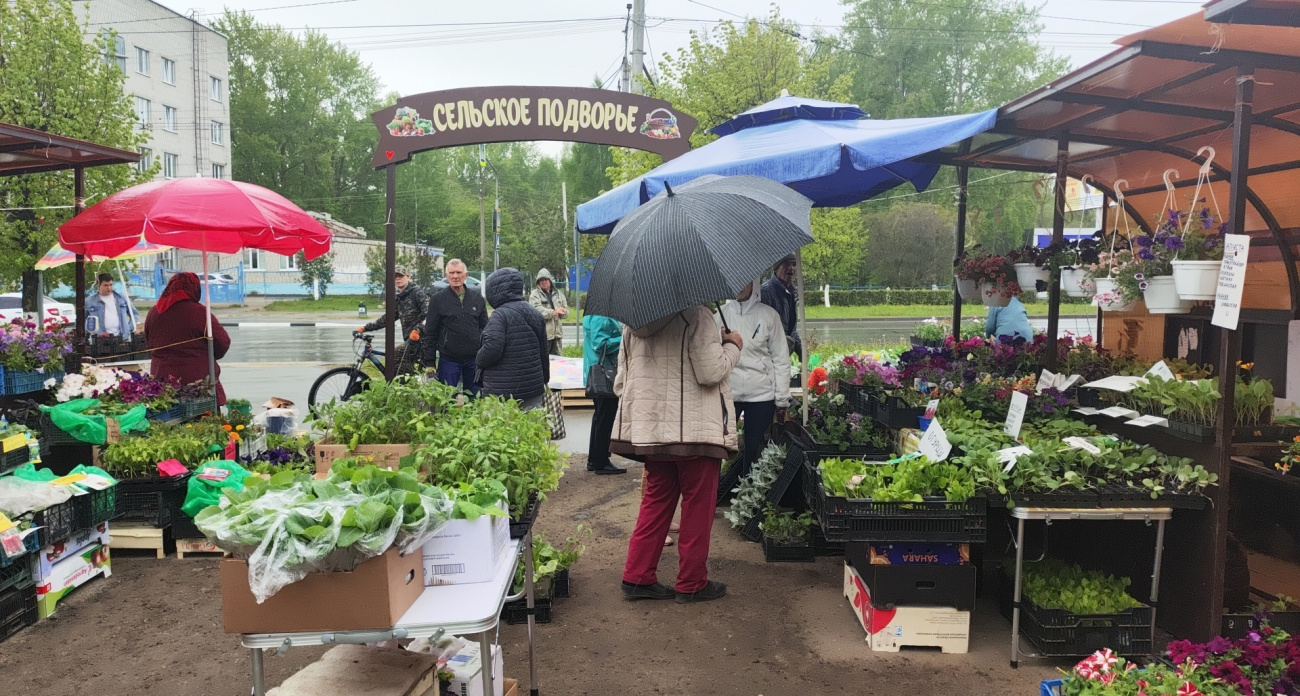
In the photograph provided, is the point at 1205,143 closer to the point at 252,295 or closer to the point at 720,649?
the point at 720,649

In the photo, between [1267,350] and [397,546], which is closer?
[397,546]

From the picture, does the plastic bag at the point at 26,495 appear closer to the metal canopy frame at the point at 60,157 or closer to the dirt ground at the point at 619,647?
the dirt ground at the point at 619,647

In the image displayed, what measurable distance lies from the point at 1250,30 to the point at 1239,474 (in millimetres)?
2477

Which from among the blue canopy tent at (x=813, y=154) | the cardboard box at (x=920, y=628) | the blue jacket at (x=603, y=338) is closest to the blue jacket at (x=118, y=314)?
the blue jacket at (x=603, y=338)

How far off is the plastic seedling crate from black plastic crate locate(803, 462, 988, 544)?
446cm

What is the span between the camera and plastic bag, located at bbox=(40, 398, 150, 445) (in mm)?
5926

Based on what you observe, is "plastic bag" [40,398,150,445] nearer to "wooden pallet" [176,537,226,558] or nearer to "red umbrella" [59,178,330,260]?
"wooden pallet" [176,537,226,558]

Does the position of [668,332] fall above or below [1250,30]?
below

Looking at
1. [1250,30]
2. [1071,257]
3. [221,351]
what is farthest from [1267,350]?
[221,351]

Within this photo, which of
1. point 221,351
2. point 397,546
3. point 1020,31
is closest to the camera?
point 397,546

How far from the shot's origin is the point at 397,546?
2594mm

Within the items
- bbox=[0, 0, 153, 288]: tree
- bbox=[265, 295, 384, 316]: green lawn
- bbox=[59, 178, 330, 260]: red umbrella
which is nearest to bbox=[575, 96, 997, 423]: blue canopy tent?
bbox=[59, 178, 330, 260]: red umbrella

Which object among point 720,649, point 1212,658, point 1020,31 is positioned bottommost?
point 720,649

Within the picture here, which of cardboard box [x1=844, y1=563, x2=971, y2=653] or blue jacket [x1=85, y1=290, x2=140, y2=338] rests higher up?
blue jacket [x1=85, y1=290, x2=140, y2=338]
